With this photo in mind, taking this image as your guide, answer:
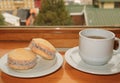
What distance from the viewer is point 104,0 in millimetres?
940

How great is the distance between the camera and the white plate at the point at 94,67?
430mm

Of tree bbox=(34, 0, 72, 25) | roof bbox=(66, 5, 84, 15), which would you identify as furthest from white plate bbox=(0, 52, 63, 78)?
roof bbox=(66, 5, 84, 15)

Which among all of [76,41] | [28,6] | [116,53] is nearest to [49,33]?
[76,41]

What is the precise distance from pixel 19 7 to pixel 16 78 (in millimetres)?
531

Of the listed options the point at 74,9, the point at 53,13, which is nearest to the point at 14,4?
the point at 53,13

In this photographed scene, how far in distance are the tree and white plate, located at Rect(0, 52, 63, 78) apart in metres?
0.40

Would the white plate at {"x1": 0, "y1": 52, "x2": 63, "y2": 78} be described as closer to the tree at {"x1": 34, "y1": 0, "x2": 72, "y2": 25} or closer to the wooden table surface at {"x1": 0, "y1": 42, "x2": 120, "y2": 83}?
the wooden table surface at {"x1": 0, "y1": 42, "x2": 120, "y2": 83}

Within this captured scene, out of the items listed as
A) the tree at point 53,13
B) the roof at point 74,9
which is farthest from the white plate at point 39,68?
the roof at point 74,9

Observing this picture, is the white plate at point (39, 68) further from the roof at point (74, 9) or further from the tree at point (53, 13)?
the roof at point (74, 9)

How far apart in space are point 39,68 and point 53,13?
0.50m

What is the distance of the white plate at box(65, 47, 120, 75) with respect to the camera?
430mm

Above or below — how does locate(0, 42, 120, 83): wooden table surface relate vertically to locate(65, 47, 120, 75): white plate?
below

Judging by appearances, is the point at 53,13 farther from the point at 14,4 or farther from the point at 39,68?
the point at 39,68

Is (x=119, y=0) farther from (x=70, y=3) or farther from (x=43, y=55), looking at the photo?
(x=43, y=55)
